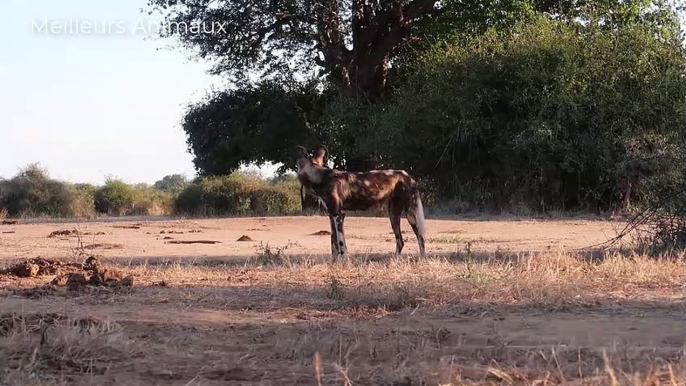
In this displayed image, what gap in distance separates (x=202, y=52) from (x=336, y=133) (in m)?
5.27

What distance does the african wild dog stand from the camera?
11359mm

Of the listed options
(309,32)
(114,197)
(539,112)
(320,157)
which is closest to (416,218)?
(320,157)

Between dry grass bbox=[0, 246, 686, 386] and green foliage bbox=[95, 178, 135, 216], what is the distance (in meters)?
30.1

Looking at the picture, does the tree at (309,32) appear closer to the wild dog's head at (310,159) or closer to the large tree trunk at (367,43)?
the large tree trunk at (367,43)

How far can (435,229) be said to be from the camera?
57.8ft

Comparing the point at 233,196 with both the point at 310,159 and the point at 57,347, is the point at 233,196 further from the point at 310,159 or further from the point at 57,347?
the point at 57,347

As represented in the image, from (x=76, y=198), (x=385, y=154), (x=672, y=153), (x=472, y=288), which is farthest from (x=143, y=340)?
(x=76, y=198)

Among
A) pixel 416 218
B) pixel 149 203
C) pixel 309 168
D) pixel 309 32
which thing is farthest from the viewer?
pixel 149 203

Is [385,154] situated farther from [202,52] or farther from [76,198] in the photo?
[76,198]

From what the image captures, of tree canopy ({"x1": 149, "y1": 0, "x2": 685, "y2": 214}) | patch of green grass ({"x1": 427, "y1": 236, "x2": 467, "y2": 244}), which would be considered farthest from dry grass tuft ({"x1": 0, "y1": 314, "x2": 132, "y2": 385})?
tree canopy ({"x1": 149, "y1": 0, "x2": 685, "y2": 214})

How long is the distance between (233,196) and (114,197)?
9.34 m

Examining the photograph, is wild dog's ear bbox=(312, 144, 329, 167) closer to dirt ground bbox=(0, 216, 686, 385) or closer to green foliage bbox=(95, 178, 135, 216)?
dirt ground bbox=(0, 216, 686, 385)

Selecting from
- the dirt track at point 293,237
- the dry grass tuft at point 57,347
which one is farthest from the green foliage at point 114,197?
the dry grass tuft at point 57,347

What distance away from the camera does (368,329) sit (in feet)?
18.6
